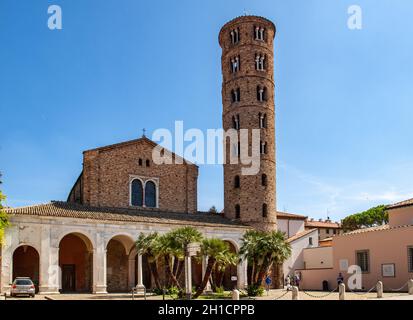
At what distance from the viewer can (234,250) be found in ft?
146

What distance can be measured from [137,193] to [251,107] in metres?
13.2

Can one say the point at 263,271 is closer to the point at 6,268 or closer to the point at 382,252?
the point at 382,252

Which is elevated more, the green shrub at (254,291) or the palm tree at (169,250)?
the palm tree at (169,250)

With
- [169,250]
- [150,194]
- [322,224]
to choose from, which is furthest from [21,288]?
[322,224]

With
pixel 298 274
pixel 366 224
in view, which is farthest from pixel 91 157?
pixel 366 224

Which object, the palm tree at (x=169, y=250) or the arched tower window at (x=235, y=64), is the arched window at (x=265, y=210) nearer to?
the arched tower window at (x=235, y=64)

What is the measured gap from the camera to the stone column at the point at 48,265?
110 feet

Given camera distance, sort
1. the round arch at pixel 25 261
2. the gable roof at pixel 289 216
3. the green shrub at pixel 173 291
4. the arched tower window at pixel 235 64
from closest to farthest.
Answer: the green shrub at pixel 173 291 < the round arch at pixel 25 261 < the arched tower window at pixel 235 64 < the gable roof at pixel 289 216

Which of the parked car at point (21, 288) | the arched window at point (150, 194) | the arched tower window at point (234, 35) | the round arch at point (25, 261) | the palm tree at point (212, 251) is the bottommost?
the parked car at point (21, 288)

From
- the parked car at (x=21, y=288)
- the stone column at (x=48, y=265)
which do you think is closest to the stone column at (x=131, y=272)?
the stone column at (x=48, y=265)

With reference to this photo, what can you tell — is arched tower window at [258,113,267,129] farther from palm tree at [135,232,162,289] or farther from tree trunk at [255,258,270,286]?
palm tree at [135,232,162,289]

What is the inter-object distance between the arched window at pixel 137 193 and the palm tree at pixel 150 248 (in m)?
7.69
